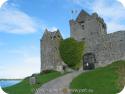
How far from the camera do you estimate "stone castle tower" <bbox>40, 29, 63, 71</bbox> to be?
43.7 meters

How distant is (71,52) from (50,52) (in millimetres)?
6511

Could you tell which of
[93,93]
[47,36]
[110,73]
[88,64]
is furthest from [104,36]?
[93,93]

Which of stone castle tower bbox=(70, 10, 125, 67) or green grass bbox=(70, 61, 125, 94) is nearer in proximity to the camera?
green grass bbox=(70, 61, 125, 94)

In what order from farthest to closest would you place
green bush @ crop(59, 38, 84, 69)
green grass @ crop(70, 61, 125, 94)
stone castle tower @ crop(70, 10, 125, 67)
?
green bush @ crop(59, 38, 84, 69), stone castle tower @ crop(70, 10, 125, 67), green grass @ crop(70, 61, 125, 94)

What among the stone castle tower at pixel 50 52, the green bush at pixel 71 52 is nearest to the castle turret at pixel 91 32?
the green bush at pixel 71 52

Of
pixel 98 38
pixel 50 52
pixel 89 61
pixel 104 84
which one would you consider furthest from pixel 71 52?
pixel 104 84

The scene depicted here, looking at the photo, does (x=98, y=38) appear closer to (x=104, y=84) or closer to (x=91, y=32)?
(x=91, y=32)

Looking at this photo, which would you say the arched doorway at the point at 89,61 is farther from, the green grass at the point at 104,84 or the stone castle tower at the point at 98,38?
the green grass at the point at 104,84

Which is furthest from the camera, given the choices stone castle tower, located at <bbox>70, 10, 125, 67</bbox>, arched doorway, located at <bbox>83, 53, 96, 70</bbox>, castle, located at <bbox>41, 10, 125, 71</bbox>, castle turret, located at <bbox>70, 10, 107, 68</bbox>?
castle turret, located at <bbox>70, 10, 107, 68</bbox>

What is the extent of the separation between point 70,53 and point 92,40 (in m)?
3.84

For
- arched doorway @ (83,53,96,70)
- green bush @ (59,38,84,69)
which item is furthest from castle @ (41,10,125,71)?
green bush @ (59,38,84,69)

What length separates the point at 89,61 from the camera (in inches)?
1553

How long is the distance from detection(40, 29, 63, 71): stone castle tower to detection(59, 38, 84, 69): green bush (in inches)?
128

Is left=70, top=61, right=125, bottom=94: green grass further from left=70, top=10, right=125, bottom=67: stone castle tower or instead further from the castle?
the castle
